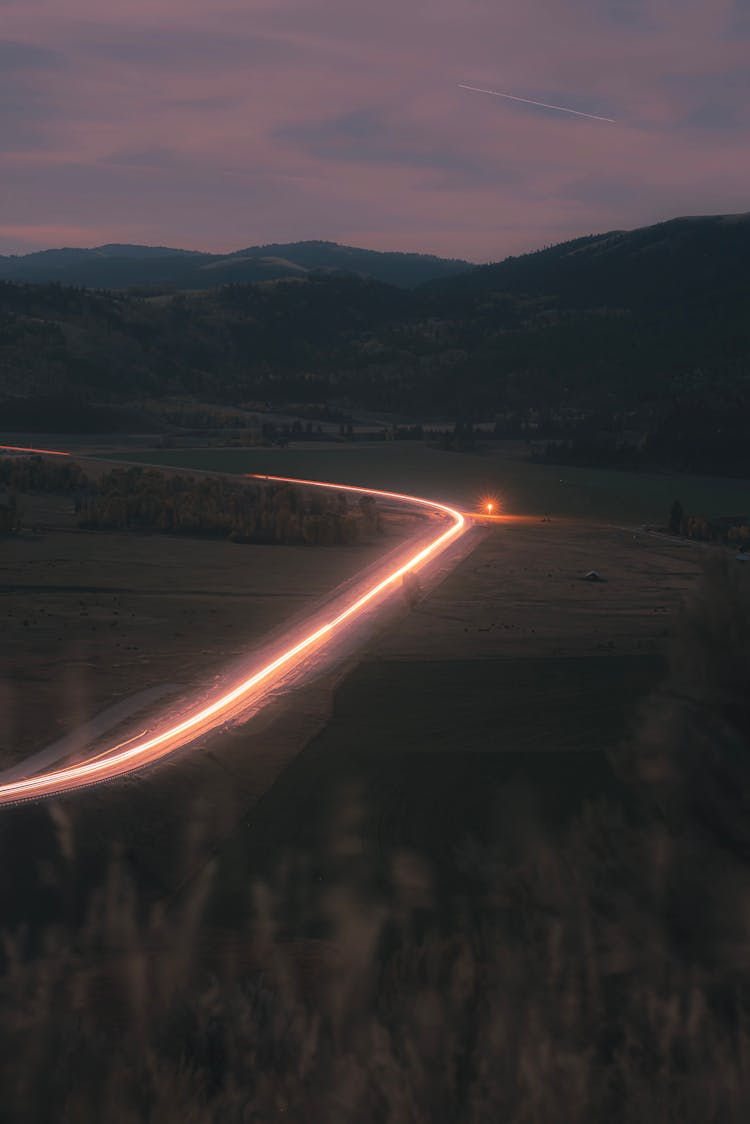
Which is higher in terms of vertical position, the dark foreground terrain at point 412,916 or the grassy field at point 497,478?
the grassy field at point 497,478

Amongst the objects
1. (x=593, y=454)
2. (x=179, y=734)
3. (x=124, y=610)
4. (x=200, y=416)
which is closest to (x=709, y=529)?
(x=124, y=610)

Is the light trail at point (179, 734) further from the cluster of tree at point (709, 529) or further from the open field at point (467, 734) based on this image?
the cluster of tree at point (709, 529)

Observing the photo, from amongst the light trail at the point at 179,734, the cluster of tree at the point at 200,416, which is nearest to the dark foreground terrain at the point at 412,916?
the light trail at the point at 179,734

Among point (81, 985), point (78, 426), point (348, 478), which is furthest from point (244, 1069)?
point (78, 426)

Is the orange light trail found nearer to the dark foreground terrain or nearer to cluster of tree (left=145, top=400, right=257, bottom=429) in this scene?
cluster of tree (left=145, top=400, right=257, bottom=429)

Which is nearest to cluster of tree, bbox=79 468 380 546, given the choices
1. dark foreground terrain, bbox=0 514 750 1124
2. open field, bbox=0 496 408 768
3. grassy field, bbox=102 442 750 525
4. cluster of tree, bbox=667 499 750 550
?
open field, bbox=0 496 408 768

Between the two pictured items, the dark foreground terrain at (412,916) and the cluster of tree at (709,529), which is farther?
the cluster of tree at (709,529)

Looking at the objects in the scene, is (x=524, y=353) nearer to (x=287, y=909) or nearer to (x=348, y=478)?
(x=348, y=478)
